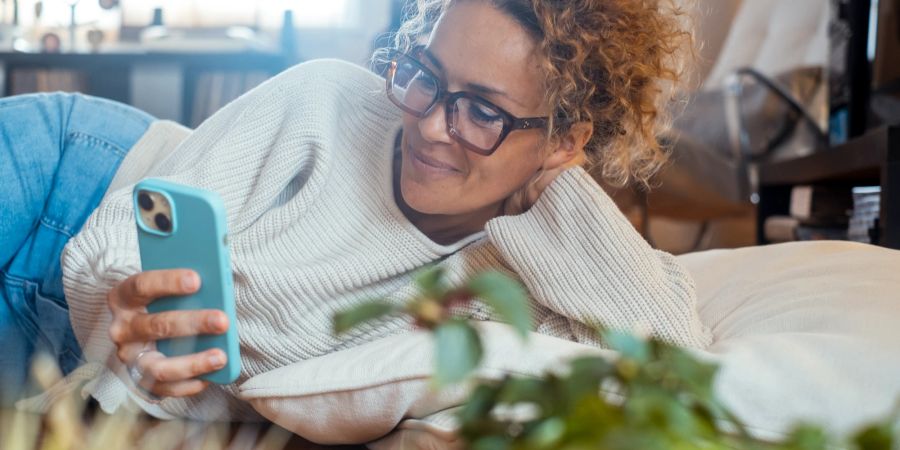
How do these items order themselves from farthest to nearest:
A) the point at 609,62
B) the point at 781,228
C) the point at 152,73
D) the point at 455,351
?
the point at 152,73, the point at 781,228, the point at 609,62, the point at 455,351

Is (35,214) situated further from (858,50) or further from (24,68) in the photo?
(24,68)

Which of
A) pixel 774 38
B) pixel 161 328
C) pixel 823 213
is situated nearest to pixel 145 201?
pixel 161 328

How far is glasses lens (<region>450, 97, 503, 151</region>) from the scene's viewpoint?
3.90 ft

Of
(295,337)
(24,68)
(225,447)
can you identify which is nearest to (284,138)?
(295,337)

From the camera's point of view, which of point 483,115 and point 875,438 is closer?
point 875,438

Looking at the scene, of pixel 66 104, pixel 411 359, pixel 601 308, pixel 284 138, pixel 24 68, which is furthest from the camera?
pixel 24 68

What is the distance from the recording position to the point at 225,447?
42.7 inches

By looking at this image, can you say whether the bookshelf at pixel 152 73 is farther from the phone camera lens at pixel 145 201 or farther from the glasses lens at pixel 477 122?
the phone camera lens at pixel 145 201

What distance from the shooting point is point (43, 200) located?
4.89 feet

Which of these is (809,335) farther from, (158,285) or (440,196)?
(158,285)

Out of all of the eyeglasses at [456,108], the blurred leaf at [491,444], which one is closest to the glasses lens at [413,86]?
the eyeglasses at [456,108]

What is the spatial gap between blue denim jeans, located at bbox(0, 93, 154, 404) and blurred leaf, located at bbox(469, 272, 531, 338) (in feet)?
3.76

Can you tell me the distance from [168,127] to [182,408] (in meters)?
0.58

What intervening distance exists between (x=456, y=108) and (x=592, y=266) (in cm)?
25
